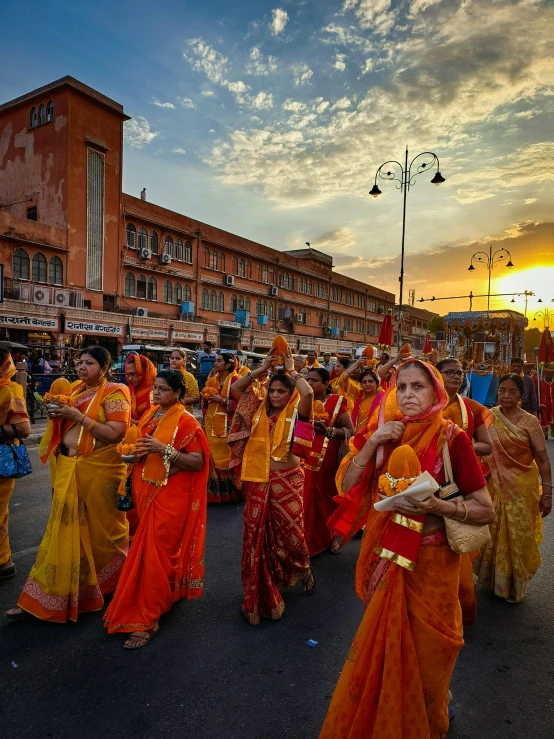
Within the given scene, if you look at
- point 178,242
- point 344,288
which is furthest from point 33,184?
point 344,288

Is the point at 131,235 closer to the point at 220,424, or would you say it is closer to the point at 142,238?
the point at 142,238

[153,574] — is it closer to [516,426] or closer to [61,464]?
[61,464]

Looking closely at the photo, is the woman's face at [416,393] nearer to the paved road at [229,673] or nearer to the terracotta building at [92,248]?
the paved road at [229,673]

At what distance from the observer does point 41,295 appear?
22609 mm

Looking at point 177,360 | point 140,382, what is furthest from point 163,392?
point 177,360

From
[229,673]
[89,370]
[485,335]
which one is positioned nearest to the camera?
[229,673]

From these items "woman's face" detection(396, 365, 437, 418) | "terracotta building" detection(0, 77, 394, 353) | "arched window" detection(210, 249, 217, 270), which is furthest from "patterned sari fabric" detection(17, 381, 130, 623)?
"arched window" detection(210, 249, 217, 270)

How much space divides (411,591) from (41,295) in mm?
24077

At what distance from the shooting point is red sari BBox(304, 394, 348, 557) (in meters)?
4.77

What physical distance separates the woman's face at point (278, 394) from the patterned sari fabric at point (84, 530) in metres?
1.13

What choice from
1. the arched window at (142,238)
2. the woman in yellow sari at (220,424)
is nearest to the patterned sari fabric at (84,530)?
the woman in yellow sari at (220,424)

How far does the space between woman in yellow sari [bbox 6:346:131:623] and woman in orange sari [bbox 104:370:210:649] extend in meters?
0.25

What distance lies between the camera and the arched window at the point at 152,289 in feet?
99.9

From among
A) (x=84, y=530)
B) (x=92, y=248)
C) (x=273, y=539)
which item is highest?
(x=92, y=248)
